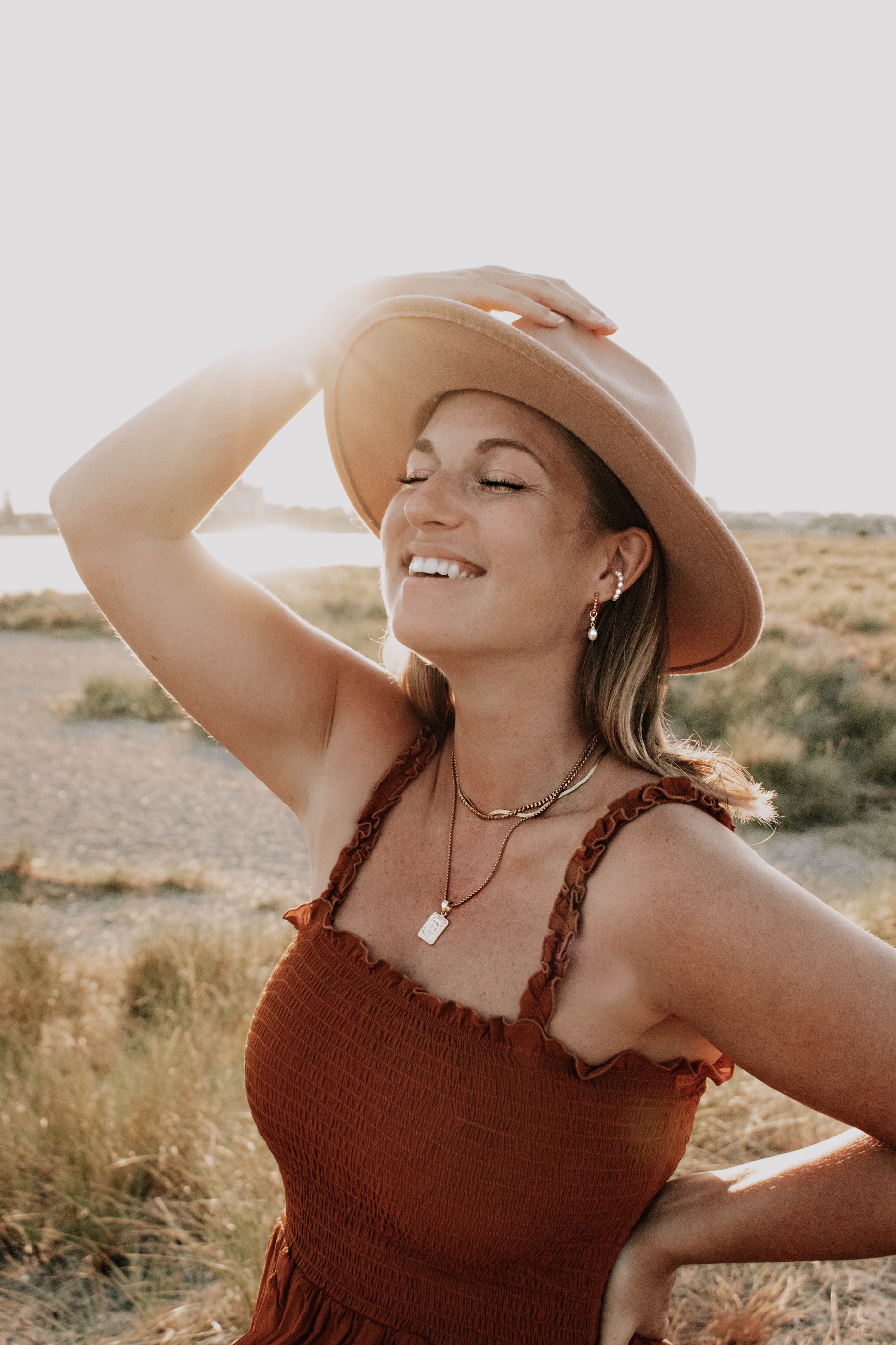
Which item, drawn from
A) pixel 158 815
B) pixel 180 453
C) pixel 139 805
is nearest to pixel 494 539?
pixel 180 453

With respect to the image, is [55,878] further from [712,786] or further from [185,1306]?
[712,786]

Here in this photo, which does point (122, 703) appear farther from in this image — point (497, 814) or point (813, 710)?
point (497, 814)

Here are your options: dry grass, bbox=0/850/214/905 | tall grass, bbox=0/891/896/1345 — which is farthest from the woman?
dry grass, bbox=0/850/214/905

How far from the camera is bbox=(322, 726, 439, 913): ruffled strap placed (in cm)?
182

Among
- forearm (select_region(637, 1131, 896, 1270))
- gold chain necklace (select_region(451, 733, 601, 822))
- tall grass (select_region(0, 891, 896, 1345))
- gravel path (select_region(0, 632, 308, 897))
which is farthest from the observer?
gravel path (select_region(0, 632, 308, 897))

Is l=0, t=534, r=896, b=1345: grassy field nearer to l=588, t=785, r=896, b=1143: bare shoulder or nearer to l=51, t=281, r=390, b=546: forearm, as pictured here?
l=588, t=785, r=896, b=1143: bare shoulder

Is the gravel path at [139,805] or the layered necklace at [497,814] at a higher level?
the layered necklace at [497,814]

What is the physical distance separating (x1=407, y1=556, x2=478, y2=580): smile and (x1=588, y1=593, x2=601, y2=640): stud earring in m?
0.28

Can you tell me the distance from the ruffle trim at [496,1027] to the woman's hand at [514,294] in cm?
112

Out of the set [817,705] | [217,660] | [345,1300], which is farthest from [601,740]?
[817,705]

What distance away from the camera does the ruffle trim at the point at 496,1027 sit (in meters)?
1.52

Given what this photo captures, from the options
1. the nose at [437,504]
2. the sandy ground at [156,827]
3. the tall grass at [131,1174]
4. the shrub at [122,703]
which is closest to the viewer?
the nose at [437,504]

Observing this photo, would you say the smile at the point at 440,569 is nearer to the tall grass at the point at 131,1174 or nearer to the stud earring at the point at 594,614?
the stud earring at the point at 594,614

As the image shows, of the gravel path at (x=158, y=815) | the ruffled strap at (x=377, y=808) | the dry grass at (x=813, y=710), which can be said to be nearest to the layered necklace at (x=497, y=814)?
the ruffled strap at (x=377, y=808)
